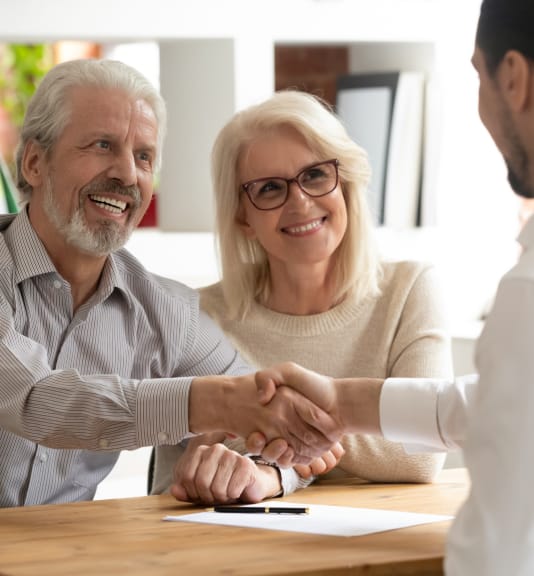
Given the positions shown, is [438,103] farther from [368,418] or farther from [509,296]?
[509,296]

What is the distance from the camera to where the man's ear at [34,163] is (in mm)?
2531

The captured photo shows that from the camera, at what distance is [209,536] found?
180 cm

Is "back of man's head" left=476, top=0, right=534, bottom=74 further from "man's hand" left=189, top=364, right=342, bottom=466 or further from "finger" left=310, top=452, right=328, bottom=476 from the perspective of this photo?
"finger" left=310, top=452, right=328, bottom=476

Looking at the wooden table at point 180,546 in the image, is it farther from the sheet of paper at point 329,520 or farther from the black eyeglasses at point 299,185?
the black eyeglasses at point 299,185

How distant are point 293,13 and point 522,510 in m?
2.53

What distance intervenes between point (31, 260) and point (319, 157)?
0.65 m

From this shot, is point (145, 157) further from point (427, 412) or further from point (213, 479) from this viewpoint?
point (427, 412)

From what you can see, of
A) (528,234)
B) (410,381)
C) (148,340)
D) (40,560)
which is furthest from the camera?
(148,340)

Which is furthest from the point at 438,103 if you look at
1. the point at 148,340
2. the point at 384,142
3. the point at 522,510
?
the point at 522,510

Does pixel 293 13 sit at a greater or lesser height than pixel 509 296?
greater

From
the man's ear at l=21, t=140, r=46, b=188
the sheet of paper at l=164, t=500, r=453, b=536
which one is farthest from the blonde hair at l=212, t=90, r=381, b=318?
the sheet of paper at l=164, t=500, r=453, b=536

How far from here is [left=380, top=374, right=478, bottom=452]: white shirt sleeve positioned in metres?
1.95

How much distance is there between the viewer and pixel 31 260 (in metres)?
2.39

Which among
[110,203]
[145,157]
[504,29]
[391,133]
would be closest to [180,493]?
[110,203]
